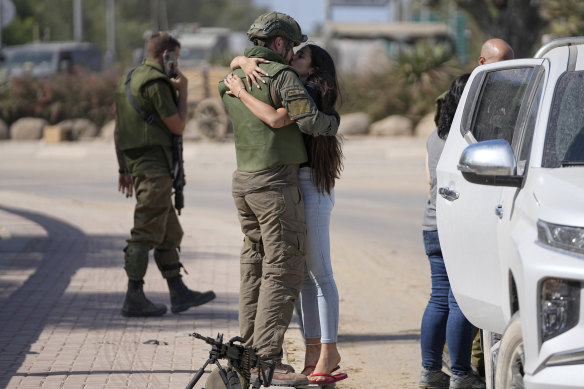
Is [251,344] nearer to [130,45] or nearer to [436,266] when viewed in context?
[436,266]

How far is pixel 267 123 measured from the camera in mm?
5156

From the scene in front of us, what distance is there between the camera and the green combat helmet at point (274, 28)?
17.1 feet

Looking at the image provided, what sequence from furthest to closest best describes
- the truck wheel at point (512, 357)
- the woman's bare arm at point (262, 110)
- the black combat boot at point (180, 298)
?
1. the black combat boot at point (180, 298)
2. the woman's bare arm at point (262, 110)
3. the truck wheel at point (512, 357)

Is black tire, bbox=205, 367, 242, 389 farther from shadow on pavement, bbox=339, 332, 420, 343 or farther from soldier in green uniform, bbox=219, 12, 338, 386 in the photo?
shadow on pavement, bbox=339, 332, 420, 343

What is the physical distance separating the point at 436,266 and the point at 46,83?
24.5m

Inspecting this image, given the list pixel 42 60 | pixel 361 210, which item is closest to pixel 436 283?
pixel 361 210

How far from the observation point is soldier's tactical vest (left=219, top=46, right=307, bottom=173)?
17.0 feet

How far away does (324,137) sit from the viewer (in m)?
5.36

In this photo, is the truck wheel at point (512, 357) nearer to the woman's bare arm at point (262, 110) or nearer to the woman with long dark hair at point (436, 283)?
the woman with long dark hair at point (436, 283)

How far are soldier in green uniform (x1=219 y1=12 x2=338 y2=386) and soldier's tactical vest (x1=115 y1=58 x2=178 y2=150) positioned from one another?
1.91 metres

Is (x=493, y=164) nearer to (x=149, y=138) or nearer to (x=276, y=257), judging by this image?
(x=276, y=257)

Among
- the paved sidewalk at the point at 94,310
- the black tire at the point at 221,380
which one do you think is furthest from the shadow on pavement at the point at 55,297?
the black tire at the point at 221,380

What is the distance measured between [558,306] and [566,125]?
2.93 feet

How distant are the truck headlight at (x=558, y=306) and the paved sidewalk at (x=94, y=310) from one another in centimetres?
263
